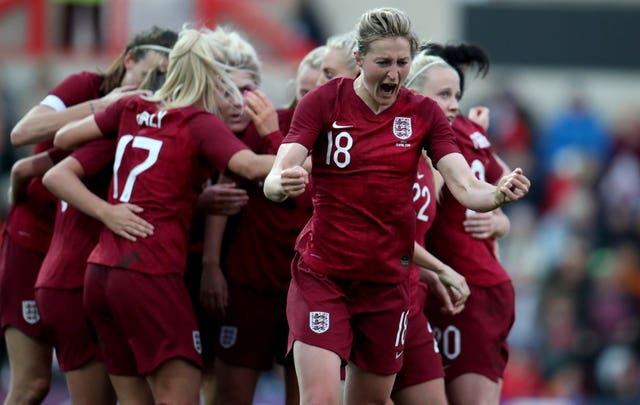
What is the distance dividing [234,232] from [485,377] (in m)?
1.63

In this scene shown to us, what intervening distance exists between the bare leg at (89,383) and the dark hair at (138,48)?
1596 millimetres

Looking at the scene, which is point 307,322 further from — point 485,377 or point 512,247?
point 512,247

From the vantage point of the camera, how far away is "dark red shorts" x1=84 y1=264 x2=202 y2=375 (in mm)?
6410

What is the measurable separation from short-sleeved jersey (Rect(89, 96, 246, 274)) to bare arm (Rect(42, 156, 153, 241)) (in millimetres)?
44

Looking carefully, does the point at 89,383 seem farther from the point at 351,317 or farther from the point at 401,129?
the point at 401,129

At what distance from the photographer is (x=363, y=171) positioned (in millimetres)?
5973

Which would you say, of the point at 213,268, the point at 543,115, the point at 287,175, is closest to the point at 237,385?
the point at 213,268

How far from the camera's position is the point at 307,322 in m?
5.93

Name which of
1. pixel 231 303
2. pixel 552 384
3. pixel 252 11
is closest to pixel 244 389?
pixel 231 303

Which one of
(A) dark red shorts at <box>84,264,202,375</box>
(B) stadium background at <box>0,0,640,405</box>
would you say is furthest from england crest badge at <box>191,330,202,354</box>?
(B) stadium background at <box>0,0,640,405</box>

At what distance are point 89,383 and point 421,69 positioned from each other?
2.49m

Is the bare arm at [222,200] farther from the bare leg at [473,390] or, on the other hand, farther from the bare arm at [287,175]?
the bare leg at [473,390]

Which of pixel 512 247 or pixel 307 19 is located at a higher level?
pixel 307 19

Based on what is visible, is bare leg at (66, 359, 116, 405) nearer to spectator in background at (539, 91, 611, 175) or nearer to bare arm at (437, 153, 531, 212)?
bare arm at (437, 153, 531, 212)
